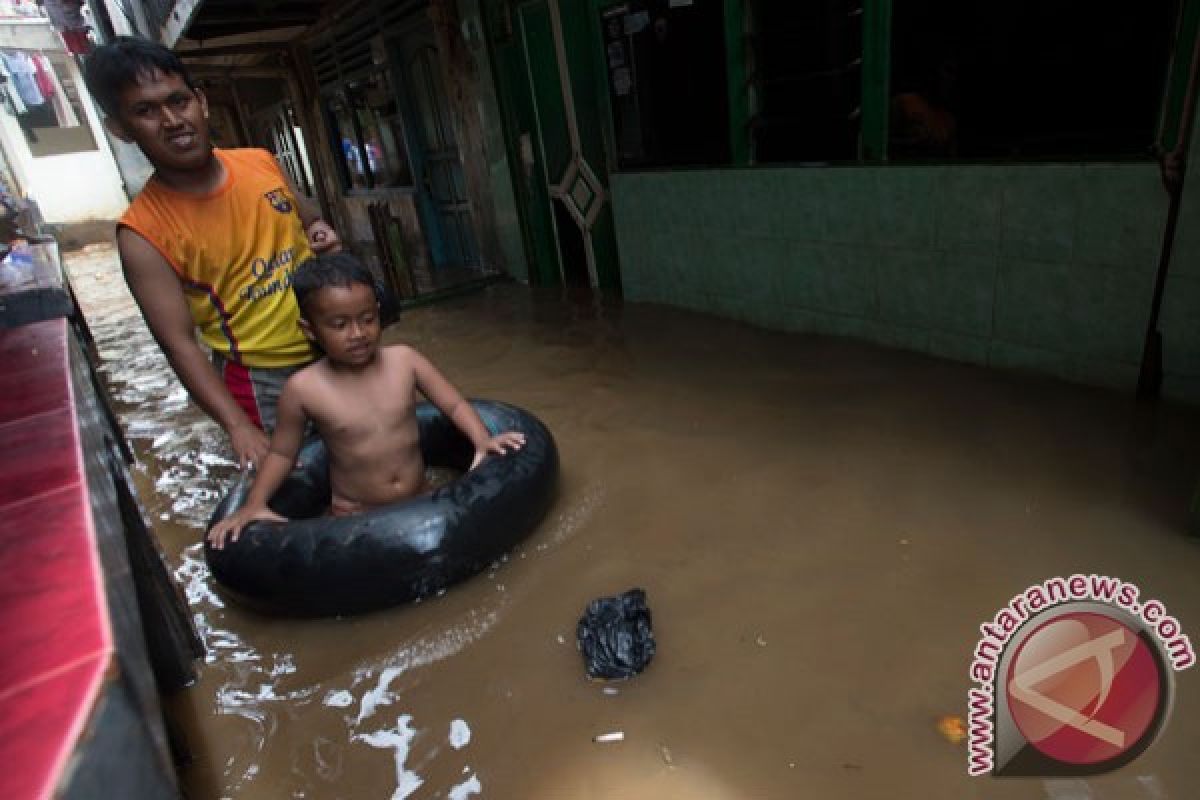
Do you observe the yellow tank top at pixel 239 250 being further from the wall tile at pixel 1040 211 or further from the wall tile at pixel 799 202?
the wall tile at pixel 1040 211

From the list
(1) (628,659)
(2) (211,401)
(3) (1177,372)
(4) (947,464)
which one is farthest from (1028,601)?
(2) (211,401)

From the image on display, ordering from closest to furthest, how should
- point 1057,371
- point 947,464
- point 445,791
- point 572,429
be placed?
point 445,791 < point 947,464 < point 1057,371 < point 572,429

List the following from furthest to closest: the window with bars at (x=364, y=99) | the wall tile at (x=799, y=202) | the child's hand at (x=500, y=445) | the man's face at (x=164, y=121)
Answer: the window with bars at (x=364, y=99) → the wall tile at (x=799, y=202) → the child's hand at (x=500, y=445) → the man's face at (x=164, y=121)

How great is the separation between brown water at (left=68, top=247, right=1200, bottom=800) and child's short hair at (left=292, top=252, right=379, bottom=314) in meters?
1.14

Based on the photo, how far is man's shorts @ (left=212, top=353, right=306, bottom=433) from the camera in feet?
8.74

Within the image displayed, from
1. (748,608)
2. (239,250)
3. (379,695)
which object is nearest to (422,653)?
(379,695)

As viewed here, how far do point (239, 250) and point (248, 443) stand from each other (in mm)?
678

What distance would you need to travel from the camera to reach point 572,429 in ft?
12.3

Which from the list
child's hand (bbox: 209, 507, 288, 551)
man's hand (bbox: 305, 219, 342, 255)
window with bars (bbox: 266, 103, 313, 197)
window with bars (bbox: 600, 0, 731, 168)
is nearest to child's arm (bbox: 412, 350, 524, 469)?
man's hand (bbox: 305, 219, 342, 255)

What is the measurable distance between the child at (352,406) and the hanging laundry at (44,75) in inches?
1003

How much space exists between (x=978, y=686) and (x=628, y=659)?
93 centimetres

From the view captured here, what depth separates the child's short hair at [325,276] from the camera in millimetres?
2326

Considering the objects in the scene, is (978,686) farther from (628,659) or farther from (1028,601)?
(628,659)

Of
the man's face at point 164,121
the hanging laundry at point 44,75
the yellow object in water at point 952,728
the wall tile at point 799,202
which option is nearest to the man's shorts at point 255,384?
the man's face at point 164,121
